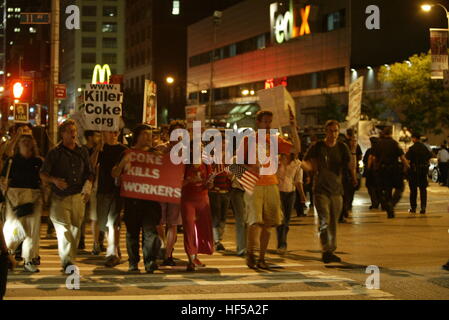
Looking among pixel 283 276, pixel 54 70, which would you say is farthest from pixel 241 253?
pixel 54 70

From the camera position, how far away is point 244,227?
1171 centimetres

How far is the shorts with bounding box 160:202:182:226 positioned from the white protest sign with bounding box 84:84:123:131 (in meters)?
3.51

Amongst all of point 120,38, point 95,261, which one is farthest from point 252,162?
point 120,38

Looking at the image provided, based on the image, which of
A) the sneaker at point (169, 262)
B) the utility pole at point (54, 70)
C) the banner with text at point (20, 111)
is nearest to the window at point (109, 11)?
the banner with text at point (20, 111)

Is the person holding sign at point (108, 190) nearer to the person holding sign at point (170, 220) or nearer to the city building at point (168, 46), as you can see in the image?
the person holding sign at point (170, 220)

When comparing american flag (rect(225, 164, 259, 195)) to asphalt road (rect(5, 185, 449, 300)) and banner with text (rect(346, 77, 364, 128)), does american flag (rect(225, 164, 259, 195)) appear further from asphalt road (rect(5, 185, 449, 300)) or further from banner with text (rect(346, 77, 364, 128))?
Result: banner with text (rect(346, 77, 364, 128))

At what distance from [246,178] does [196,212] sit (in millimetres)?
808

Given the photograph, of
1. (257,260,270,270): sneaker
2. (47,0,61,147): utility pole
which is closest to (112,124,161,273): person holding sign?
(257,260,270,270): sneaker

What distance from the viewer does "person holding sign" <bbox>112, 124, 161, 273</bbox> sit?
9727mm

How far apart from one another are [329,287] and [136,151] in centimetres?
308

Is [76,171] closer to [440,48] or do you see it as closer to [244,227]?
[244,227]

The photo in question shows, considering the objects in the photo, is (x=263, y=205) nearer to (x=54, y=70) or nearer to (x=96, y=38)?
(x=54, y=70)

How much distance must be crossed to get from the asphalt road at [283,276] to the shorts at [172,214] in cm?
62
